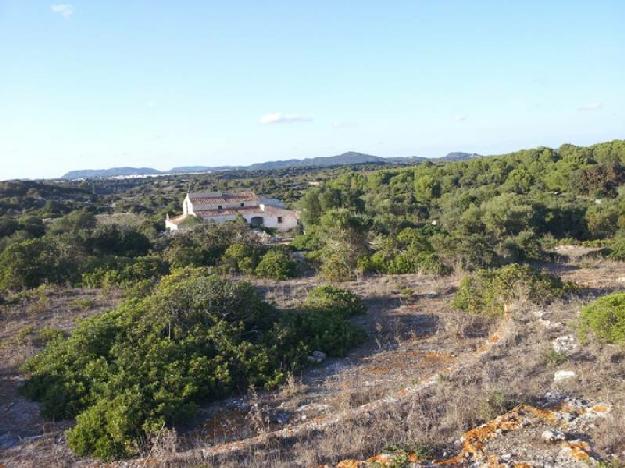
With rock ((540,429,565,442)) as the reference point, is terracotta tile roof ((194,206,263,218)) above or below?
above

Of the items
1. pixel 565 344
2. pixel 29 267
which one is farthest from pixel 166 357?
pixel 29 267

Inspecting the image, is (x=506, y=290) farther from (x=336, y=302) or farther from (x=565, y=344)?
(x=336, y=302)

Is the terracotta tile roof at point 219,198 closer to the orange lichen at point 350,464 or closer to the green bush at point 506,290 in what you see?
the green bush at point 506,290

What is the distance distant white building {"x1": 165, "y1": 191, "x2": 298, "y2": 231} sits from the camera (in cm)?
4044

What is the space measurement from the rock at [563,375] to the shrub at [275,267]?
30.2 ft

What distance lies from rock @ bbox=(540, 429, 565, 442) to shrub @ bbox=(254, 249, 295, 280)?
10.3 meters

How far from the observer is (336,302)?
32.5 ft

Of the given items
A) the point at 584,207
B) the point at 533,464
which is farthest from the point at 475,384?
the point at 584,207

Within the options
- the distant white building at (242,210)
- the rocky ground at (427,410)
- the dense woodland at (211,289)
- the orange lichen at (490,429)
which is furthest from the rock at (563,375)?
the distant white building at (242,210)

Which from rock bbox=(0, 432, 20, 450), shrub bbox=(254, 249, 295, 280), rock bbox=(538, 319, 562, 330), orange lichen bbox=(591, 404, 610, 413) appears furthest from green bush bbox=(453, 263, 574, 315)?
rock bbox=(0, 432, 20, 450)

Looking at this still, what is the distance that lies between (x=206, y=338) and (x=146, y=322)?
3.46 feet

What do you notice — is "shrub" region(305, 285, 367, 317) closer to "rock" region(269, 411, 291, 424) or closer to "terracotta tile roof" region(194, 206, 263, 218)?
"rock" region(269, 411, 291, 424)

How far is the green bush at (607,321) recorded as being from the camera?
697cm

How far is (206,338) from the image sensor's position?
7.84m
